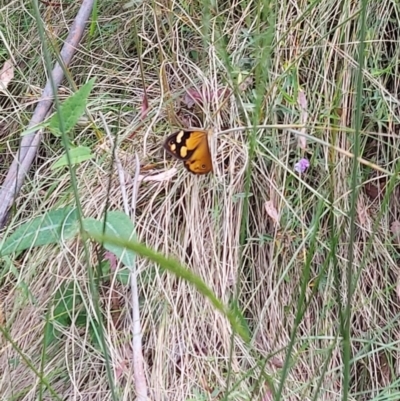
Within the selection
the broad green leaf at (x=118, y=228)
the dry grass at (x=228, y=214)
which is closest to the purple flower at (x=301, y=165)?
the dry grass at (x=228, y=214)

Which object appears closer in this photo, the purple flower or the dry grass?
the dry grass

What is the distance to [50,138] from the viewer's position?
54.2 inches

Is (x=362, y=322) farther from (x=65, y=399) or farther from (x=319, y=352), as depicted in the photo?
(x=65, y=399)

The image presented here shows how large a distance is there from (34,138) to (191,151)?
342 mm

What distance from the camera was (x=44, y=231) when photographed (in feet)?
3.73

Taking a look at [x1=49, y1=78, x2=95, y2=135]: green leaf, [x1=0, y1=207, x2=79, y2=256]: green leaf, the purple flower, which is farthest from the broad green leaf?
the purple flower

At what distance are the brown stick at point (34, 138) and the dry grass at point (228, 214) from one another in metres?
0.03

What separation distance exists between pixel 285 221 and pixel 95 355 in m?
0.42

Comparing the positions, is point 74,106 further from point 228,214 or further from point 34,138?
point 228,214

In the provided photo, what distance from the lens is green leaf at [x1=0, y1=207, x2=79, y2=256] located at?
1104 millimetres

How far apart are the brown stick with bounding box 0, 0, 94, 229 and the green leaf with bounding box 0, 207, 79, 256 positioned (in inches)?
3.6

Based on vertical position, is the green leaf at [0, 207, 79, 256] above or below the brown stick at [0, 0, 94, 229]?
below

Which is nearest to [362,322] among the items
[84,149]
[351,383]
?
[351,383]

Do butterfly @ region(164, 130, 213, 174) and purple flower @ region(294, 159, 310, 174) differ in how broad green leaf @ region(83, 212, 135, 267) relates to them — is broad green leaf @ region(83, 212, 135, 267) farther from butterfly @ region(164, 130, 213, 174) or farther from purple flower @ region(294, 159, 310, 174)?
purple flower @ region(294, 159, 310, 174)
